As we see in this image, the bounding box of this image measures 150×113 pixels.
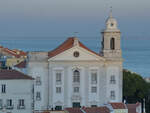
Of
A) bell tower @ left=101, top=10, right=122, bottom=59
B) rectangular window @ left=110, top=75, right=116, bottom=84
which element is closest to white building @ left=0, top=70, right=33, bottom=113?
rectangular window @ left=110, top=75, right=116, bottom=84

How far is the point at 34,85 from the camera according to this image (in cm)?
4306

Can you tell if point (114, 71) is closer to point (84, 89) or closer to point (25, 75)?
point (84, 89)

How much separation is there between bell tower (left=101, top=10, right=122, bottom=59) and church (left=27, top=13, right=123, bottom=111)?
20cm

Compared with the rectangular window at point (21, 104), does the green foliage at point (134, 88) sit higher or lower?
higher

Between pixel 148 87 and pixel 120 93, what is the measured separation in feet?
17.7

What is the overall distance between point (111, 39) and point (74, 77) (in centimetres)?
Result: 357

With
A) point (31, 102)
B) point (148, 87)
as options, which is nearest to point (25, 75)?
point (31, 102)

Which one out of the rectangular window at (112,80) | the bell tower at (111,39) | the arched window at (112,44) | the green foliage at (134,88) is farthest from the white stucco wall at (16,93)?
the green foliage at (134,88)

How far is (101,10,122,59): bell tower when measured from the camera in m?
44.5

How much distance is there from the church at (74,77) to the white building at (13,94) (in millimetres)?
2996

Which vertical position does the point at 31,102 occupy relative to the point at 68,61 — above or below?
below

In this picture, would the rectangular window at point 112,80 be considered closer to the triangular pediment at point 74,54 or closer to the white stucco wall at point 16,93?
the triangular pediment at point 74,54

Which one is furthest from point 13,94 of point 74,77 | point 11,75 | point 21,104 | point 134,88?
point 134,88

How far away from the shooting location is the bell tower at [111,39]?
4450cm
